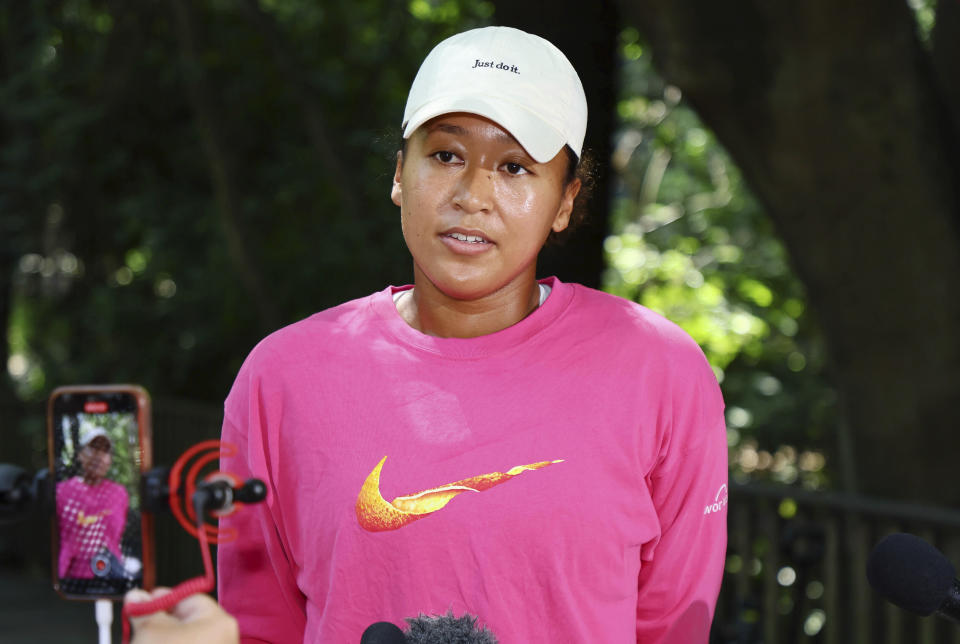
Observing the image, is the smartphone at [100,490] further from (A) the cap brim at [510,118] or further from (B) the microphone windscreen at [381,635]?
(A) the cap brim at [510,118]

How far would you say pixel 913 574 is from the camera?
1476 mm

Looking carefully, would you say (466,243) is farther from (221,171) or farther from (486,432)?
(221,171)

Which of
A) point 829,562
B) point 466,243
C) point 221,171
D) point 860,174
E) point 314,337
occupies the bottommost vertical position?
point 829,562

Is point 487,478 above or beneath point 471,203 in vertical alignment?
beneath

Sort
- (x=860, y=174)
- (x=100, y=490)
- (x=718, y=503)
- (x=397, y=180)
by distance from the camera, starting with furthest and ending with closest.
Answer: (x=860, y=174) < (x=397, y=180) < (x=718, y=503) < (x=100, y=490)

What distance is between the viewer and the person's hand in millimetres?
1182

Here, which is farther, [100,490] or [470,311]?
[470,311]

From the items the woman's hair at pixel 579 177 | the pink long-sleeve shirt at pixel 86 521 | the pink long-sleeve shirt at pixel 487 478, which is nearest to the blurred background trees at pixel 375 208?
the woman's hair at pixel 579 177

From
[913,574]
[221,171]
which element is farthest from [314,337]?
[221,171]

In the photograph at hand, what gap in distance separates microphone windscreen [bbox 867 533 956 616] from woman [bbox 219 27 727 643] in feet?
1.21

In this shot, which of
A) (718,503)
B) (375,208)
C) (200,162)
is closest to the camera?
(718,503)

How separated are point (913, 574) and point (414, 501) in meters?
0.68

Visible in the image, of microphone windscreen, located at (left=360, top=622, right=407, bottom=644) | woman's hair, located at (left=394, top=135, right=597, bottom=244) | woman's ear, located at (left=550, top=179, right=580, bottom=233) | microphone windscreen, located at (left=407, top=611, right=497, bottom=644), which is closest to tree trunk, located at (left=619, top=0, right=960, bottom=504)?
woman's hair, located at (left=394, top=135, right=597, bottom=244)

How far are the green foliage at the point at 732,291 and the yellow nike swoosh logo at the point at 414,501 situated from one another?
444 cm
